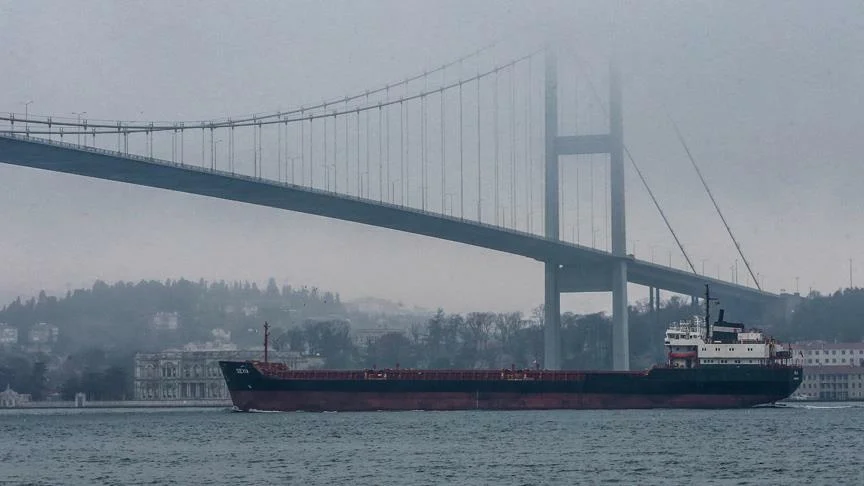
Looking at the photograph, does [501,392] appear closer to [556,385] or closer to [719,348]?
[556,385]

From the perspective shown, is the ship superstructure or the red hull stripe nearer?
Result: the ship superstructure

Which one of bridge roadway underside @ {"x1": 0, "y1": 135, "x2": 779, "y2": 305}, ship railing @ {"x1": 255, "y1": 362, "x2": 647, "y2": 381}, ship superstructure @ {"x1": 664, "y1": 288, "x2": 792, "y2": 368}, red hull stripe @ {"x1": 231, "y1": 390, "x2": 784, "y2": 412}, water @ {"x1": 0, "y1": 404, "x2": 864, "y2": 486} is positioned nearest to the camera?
water @ {"x1": 0, "y1": 404, "x2": 864, "y2": 486}

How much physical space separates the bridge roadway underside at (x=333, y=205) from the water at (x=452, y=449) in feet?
23.3

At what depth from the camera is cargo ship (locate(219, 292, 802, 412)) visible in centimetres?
5281

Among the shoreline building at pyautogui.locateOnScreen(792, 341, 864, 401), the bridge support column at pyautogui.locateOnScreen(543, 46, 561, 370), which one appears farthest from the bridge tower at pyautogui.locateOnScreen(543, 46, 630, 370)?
the shoreline building at pyautogui.locateOnScreen(792, 341, 864, 401)

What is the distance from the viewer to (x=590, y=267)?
61312 millimetres

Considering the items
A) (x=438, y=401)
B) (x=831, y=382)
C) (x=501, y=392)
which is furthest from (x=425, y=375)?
(x=831, y=382)

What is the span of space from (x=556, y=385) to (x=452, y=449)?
59.8ft

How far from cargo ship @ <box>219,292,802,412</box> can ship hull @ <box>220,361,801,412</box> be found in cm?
3

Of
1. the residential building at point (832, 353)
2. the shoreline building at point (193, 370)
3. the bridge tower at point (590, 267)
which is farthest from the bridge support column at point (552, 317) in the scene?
the residential building at point (832, 353)

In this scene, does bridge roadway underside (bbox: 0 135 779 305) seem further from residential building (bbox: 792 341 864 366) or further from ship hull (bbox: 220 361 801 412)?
residential building (bbox: 792 341 864 366)

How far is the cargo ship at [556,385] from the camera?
52.8 meters

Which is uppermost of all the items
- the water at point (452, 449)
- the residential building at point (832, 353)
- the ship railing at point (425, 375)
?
the residential building at point (832, 353)

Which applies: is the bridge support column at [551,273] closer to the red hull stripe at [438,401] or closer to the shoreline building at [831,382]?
the red hull stripe at [438,401]
